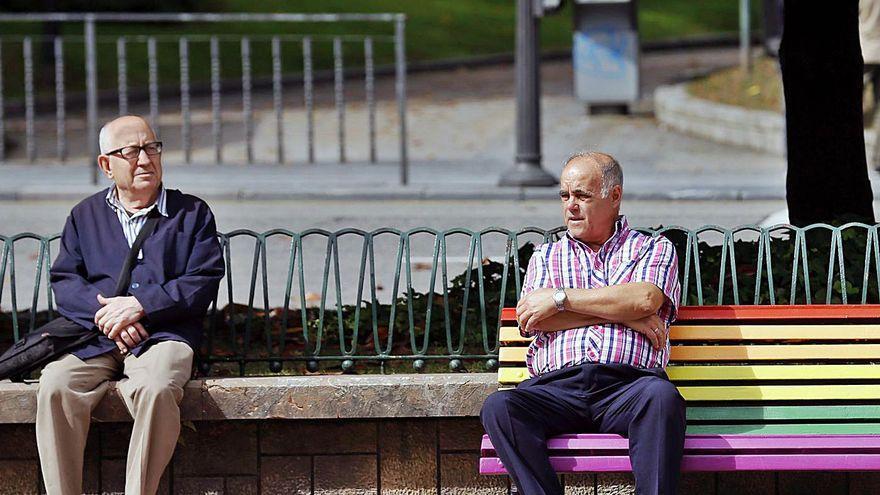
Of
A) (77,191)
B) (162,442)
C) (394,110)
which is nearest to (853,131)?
(162,442)

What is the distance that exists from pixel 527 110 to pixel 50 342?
9.35 meters

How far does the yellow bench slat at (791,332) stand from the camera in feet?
17.0

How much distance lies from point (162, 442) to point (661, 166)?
11829mm

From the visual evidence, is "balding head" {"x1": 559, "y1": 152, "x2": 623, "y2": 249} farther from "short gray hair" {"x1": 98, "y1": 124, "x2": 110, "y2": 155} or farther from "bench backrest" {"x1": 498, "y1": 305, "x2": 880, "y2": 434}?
"short gray hair" {"x1": 98, "y1": 124, "x2": 110, "y2": 155}

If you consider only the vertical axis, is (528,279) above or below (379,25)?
below

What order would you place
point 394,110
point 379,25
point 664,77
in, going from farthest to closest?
point 379,25
point 664,77
point 394,110

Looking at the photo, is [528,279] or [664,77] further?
[664,77]

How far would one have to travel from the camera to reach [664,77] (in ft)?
79.8

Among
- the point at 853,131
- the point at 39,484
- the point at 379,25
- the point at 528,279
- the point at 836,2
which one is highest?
the point at 379,25

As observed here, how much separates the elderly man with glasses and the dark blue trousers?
1025mm

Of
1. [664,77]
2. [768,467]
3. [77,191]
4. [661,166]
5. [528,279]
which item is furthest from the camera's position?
[664,77]

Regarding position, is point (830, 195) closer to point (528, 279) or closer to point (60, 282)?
point (528, 279)

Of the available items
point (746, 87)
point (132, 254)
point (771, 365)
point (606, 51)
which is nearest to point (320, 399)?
point (132, 254)

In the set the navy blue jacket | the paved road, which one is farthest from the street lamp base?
the navy blue jacket
